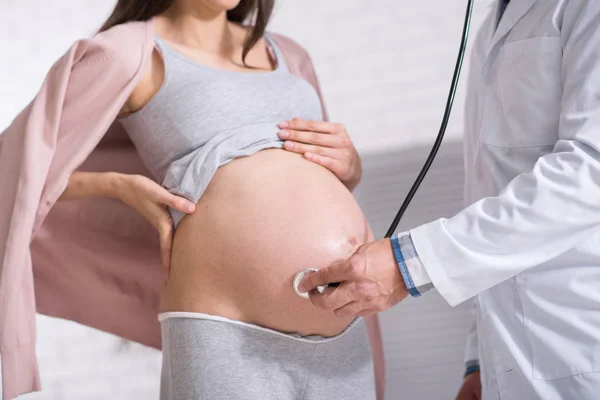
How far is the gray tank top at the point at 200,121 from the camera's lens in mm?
1146

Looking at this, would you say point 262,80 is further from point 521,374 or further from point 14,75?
point 14,75

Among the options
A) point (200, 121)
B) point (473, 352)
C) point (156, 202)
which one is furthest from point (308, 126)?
point (473, 352)

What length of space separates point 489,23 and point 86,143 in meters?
0.75

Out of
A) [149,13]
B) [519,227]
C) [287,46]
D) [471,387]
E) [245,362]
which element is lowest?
[471,387]

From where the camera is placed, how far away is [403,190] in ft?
5.21

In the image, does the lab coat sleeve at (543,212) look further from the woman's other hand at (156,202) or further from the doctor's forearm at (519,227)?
the woman's other hand at (156,202)

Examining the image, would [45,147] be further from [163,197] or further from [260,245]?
[260,245]

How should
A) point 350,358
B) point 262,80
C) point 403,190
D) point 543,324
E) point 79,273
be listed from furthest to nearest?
1. point 403,190
2. point 79,273
3. point 262,80
4. point 350,358
5. point 543,324

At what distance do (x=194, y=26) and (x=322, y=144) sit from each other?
1.19 ft

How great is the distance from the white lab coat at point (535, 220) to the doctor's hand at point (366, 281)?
1.8 inches

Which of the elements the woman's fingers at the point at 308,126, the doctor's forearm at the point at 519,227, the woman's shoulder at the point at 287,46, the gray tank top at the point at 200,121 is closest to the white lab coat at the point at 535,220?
the doctor's forearm at the point at 519,227

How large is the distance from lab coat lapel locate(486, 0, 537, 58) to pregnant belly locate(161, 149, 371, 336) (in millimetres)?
367

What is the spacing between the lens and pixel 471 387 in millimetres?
1271

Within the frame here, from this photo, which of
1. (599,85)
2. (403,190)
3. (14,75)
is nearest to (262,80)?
(403,190)
